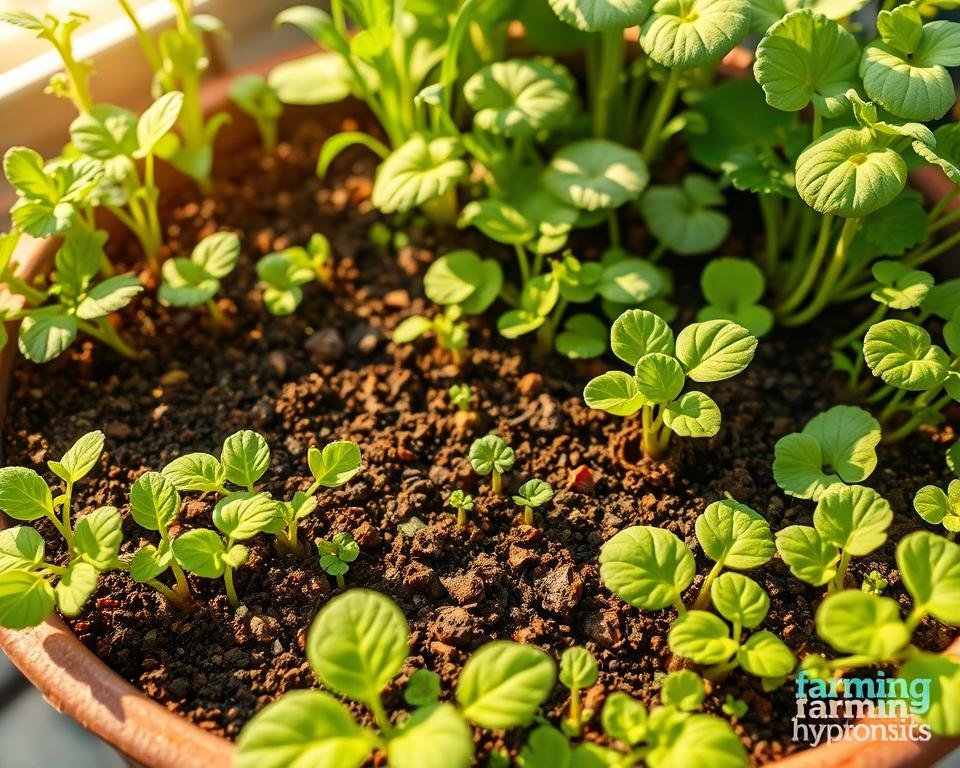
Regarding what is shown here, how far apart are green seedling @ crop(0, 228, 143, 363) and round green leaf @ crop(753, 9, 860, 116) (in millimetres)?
783

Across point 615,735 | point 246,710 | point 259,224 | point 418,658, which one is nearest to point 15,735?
point 246,710

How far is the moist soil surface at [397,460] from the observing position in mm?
979

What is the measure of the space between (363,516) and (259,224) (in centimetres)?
58

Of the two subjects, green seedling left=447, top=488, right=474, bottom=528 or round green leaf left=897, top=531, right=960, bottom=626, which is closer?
round green leaf left=897, top=531, right=960, bottom=626

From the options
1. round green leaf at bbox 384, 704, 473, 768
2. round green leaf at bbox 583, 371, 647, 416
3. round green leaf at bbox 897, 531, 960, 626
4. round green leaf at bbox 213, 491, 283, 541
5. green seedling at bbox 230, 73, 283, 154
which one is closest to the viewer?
round green leaf at bbox 384, 704, 473, 768

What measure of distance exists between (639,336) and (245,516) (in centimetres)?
47

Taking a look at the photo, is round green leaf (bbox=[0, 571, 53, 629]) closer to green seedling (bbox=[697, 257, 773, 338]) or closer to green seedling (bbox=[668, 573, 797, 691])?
green seedling (bbox=[668, 573, 797, 691])

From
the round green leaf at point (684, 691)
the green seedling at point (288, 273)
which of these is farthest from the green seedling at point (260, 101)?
the round green leaf at point (684, 691)

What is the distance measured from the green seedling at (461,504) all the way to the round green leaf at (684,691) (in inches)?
12.0

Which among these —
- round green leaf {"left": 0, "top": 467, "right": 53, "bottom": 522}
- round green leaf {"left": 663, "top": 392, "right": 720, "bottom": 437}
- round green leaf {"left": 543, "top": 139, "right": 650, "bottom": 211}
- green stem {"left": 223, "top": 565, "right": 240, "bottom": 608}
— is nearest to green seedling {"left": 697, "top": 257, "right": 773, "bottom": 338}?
round green leaf {"left": 543, "top": 139, "right": 650, "bottom": 211}

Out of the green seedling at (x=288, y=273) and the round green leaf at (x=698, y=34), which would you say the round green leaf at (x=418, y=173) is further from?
the round green leaf at (x=698, y=34)

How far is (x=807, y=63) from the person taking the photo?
3.44ft

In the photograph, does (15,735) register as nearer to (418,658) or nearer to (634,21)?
(418,658)

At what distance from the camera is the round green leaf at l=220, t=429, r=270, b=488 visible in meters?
0.98
